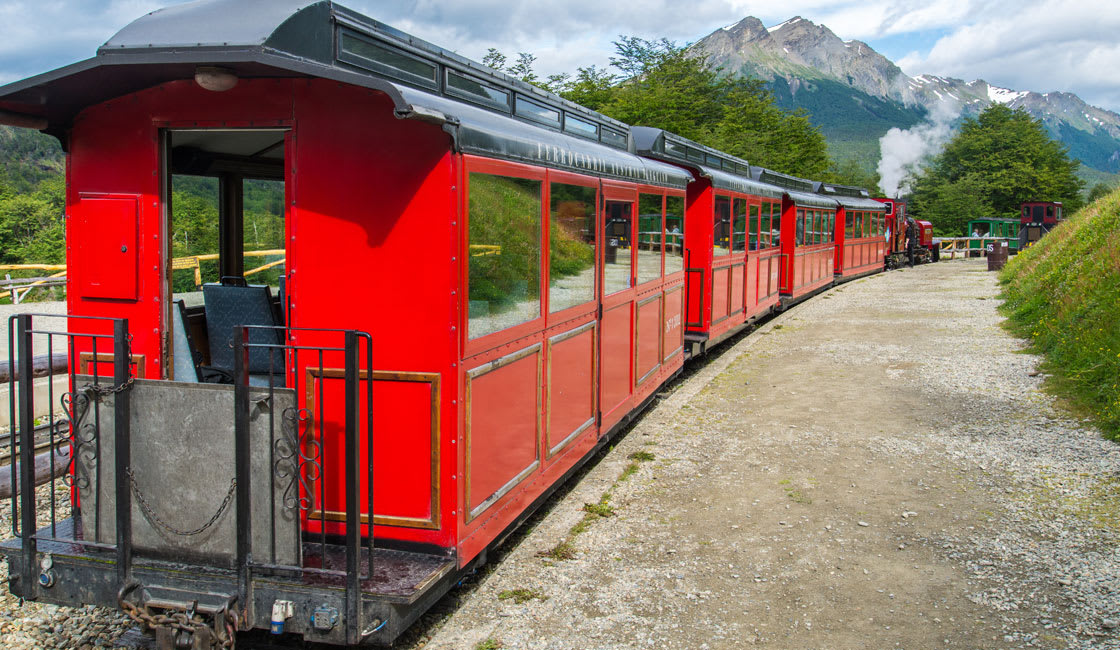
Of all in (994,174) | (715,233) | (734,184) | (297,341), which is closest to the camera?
(297,341)

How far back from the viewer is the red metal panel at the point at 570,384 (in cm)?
562

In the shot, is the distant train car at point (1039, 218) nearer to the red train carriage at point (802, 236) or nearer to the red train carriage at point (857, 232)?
the red train carriage at point (857, 232)

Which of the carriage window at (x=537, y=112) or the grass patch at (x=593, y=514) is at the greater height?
the carriage window at (x=537, y=112)

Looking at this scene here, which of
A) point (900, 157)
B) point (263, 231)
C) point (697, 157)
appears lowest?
point (263, 231)

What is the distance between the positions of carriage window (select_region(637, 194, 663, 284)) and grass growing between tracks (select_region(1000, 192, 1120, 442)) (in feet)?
14.6

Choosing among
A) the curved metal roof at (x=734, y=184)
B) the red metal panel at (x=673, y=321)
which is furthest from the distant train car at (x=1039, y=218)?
the red metal panel at (x=673, y=321)

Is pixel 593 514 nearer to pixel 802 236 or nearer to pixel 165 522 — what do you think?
pixel 165 522

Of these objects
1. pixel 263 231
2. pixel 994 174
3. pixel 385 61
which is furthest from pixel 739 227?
pixel 994 174

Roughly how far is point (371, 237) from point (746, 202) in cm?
999

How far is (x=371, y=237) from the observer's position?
4.04m

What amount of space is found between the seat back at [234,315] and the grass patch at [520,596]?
74.6 inches

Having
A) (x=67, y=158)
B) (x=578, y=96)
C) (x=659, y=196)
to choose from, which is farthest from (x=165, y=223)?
(x=578, y=96)

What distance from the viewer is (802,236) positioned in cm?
1891

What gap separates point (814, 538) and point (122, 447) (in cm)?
416
